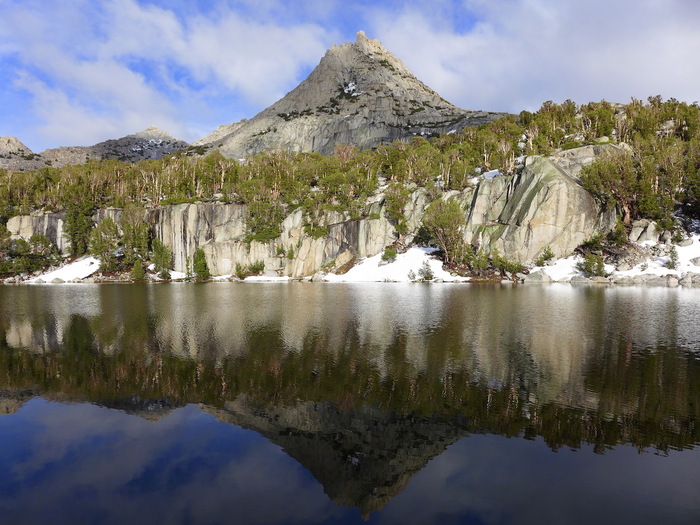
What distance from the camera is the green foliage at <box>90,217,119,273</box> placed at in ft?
368

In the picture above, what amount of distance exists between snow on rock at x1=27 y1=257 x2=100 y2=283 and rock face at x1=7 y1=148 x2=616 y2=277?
1129cm

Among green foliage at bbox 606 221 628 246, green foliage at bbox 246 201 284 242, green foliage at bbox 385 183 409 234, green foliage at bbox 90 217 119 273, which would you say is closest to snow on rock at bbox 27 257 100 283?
green foliage at bbox 90 217 119 273

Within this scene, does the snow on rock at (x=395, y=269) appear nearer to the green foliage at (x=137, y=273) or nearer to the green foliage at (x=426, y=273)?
the green foliage at (x=426, y=273)

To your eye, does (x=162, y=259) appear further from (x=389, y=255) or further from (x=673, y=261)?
(x=673, y=261)

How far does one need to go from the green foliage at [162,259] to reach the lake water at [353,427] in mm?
86039

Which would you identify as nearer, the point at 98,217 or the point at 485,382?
the point at 485,382

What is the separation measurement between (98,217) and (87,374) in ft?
409

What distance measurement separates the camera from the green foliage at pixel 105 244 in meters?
112

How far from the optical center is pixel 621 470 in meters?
11.3

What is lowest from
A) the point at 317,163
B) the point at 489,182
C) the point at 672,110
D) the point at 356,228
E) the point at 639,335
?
the point at 639,335

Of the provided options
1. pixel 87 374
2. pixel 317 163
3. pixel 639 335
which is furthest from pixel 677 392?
pixel 317 163

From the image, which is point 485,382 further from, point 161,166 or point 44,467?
point 161,166

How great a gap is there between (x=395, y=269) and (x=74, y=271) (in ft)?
292

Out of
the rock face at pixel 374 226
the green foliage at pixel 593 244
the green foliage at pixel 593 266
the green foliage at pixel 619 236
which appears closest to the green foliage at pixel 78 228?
the rock face at pixel 374 226
